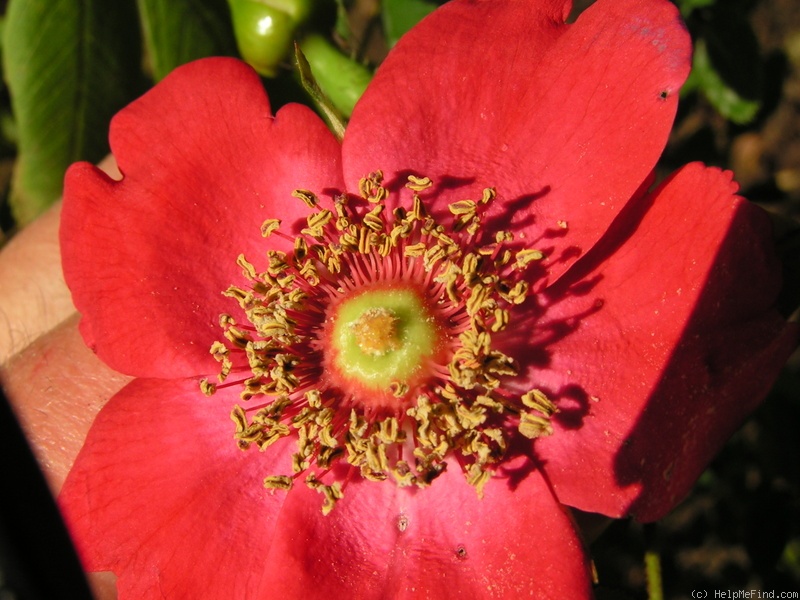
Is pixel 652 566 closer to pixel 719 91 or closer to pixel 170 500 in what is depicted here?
pixel 170 500

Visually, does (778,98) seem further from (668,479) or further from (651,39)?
(668,479)

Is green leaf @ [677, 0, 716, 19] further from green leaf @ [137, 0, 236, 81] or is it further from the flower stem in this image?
the flower stem

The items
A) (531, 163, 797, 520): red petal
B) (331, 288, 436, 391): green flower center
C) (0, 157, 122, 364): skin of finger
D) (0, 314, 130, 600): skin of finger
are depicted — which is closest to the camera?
(531, 163, 797, 520): red petal

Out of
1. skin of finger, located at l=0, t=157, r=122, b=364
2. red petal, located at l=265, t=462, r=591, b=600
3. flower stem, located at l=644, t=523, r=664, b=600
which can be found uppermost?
skin of finger, located at l=0, t=157, r=122, b=364

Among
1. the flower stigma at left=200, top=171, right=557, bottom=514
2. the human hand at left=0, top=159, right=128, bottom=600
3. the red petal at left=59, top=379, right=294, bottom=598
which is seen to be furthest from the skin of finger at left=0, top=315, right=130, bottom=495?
the flower stigma at left=200, top=171, right=557, bottom=514

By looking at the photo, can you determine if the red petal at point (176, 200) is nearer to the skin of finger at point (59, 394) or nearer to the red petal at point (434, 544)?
the red petal at point (434, 544)

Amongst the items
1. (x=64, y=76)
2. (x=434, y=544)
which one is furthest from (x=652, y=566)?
(x=64, y=76)

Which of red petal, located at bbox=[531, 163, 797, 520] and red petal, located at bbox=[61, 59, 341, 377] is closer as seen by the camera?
red petal, located at bbox=[531, 163, 797, 520]

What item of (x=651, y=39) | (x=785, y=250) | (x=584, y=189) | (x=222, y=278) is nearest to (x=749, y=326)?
(x=785, y=250)
